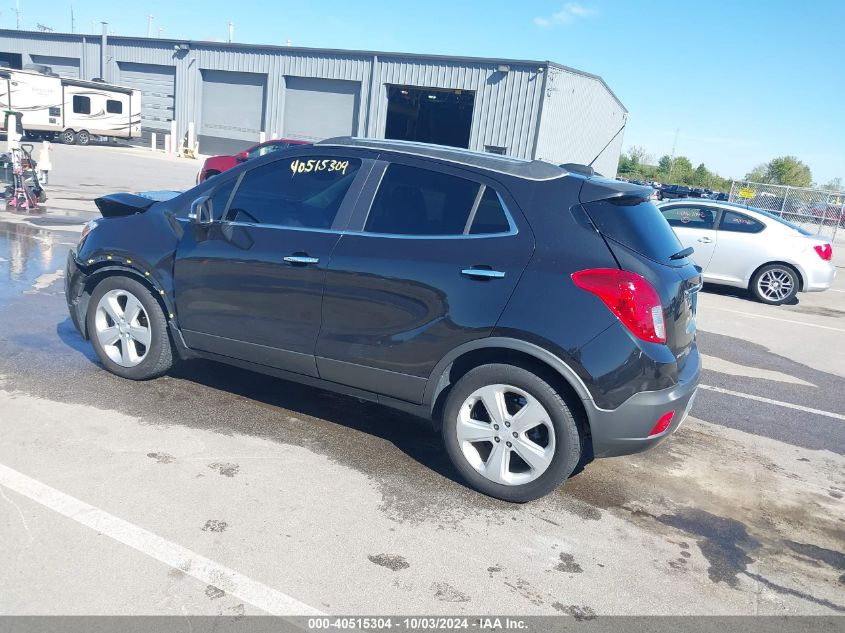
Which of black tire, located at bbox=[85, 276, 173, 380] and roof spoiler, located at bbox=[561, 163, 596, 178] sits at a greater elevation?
roof spoiler, located at bbox=[561, 163, 596, 178]

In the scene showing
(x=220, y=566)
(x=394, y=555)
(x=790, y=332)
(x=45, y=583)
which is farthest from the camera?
(x=790, y=332)

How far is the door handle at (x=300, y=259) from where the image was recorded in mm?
4270

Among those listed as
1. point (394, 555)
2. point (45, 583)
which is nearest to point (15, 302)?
point (45, 583)

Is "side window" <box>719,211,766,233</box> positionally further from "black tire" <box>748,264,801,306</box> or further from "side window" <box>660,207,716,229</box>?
"black tire" <box>748,264,801,306</box>

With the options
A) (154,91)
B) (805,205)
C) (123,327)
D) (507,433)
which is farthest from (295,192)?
(154,91)

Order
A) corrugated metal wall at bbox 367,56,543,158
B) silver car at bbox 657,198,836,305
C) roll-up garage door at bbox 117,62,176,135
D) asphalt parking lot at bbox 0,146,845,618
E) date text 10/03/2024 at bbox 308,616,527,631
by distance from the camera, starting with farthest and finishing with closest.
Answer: roll-up garage door at bbox 117,62,176,135
corrugated metal wall at bbox 367,56,543,158
silver car at bbox 657,198,836,305
asphalt parking lot at bbox 0,146,845,618
date text 10/03/2024 at bbox 308,616,527,631

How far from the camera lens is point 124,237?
196 inches

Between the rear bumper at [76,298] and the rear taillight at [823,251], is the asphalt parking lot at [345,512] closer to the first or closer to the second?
the rear bumper at [76,298]

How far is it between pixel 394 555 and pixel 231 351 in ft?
6.46

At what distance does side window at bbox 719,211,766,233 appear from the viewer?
37.6ft

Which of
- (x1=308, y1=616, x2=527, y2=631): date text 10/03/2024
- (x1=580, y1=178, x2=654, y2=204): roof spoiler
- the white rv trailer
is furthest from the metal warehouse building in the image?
(x1=308, y1=616, x2=527, y2=631): date text 10/03/2024

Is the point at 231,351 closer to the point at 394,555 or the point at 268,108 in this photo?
the point at 394,555

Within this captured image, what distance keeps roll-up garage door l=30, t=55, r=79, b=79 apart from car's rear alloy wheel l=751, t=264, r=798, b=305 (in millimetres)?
43823

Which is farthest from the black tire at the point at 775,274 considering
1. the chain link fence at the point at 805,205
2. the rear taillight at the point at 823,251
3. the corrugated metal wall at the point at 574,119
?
the corrugated metal wall at the point at 574,119
